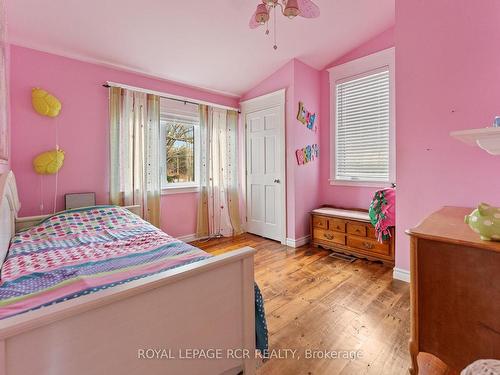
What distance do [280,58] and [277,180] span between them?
1.64m

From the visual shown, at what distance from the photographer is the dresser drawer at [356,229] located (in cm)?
292

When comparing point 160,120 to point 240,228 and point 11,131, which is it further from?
point 240,228

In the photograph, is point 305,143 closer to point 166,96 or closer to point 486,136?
point 166,96

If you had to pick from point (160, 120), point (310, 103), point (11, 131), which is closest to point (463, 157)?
point (310, 103)

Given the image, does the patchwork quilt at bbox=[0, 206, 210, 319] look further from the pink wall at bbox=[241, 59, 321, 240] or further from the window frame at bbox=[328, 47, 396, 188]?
the window frame at bbox=[328, 47, 396, 188]

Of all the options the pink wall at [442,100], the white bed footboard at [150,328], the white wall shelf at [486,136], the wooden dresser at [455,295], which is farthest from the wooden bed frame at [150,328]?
the pink wall at [442,100]

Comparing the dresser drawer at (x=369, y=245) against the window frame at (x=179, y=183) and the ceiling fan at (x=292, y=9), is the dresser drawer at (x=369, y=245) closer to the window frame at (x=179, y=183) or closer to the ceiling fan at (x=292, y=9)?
the window frame at (x=179, y=183)

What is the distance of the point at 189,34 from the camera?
8.64 feet

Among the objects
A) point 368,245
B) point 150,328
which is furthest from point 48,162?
point 368,245

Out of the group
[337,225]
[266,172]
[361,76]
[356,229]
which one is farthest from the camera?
[266,172]

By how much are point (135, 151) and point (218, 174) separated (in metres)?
1.24

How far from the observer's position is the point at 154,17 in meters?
2.35

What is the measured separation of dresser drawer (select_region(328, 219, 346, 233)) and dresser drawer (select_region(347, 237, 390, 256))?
151 millimetres

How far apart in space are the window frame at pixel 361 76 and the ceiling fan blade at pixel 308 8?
1.67 m
